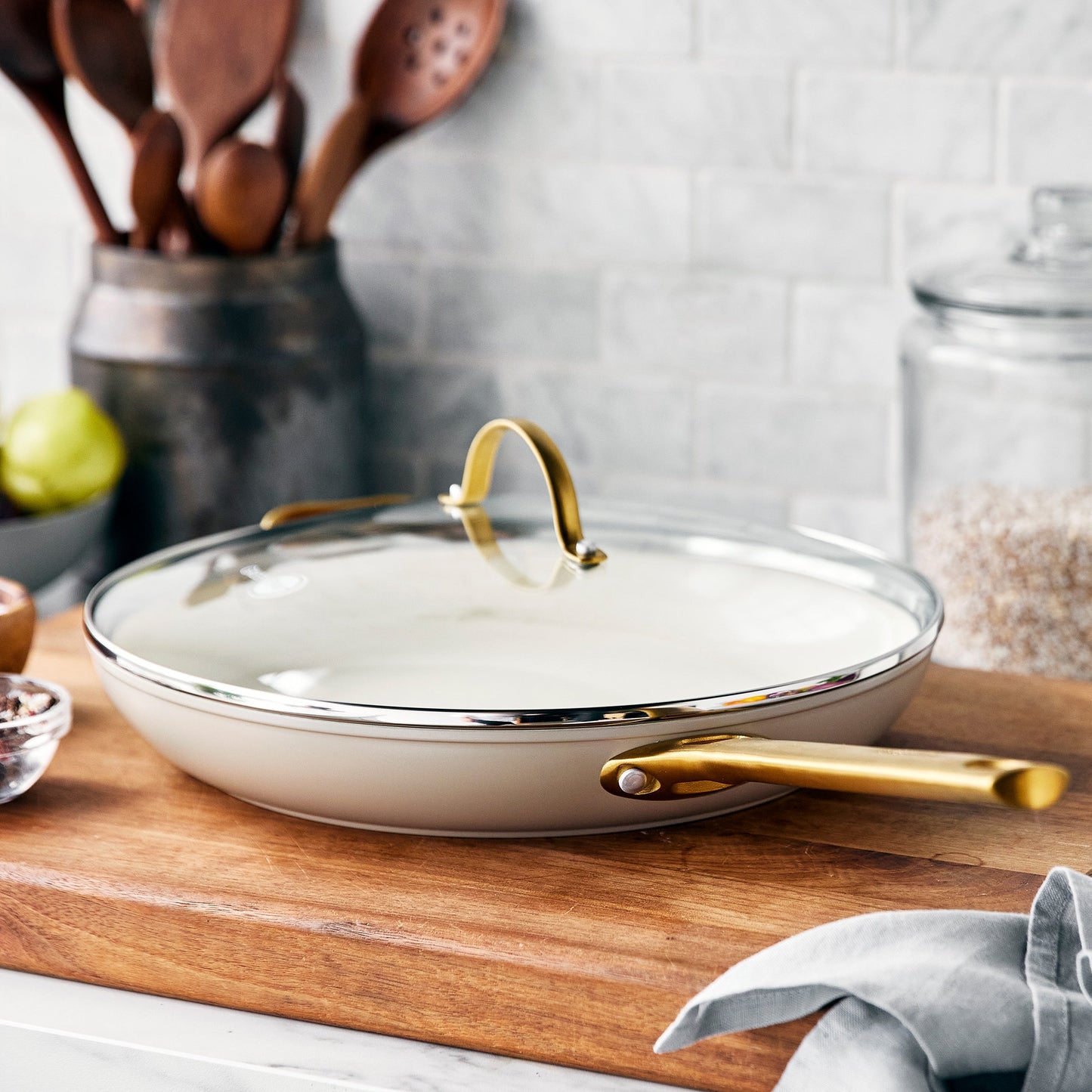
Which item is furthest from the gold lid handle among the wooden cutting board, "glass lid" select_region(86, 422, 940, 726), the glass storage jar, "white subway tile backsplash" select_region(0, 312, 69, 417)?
"white subway tile backsplash" select_region(0, 312, 69, 417)

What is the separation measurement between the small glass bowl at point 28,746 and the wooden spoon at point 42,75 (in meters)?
0.56

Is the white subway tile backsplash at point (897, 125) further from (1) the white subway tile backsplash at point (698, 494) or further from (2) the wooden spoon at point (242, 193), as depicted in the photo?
(2) the wooden spoon at point (242, 193)

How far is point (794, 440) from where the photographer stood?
1.15 m

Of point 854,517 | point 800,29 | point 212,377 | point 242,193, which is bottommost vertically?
point 854,517

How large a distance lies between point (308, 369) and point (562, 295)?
223 millimetres

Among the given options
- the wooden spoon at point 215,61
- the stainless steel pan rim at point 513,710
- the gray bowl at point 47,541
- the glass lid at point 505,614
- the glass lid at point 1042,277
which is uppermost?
the wooden spoon at point 215,61

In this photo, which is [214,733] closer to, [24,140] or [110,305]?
[110,305]

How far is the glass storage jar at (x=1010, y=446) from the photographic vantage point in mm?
900

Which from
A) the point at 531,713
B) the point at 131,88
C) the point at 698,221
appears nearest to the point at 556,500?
the point at 531,713

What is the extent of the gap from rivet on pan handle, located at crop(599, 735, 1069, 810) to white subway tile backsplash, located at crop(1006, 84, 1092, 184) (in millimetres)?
626

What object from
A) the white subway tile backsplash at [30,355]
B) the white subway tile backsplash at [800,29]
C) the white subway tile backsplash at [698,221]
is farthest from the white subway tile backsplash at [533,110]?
the white subway tile backsplash at [30,355]

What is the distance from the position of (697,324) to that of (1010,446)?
0.87 ft

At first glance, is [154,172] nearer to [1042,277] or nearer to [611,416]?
[611,416]

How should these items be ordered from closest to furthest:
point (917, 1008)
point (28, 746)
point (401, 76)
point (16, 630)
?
point (917, 1008) → point (28, 746) → point (16, 630) → point (401, 76)
